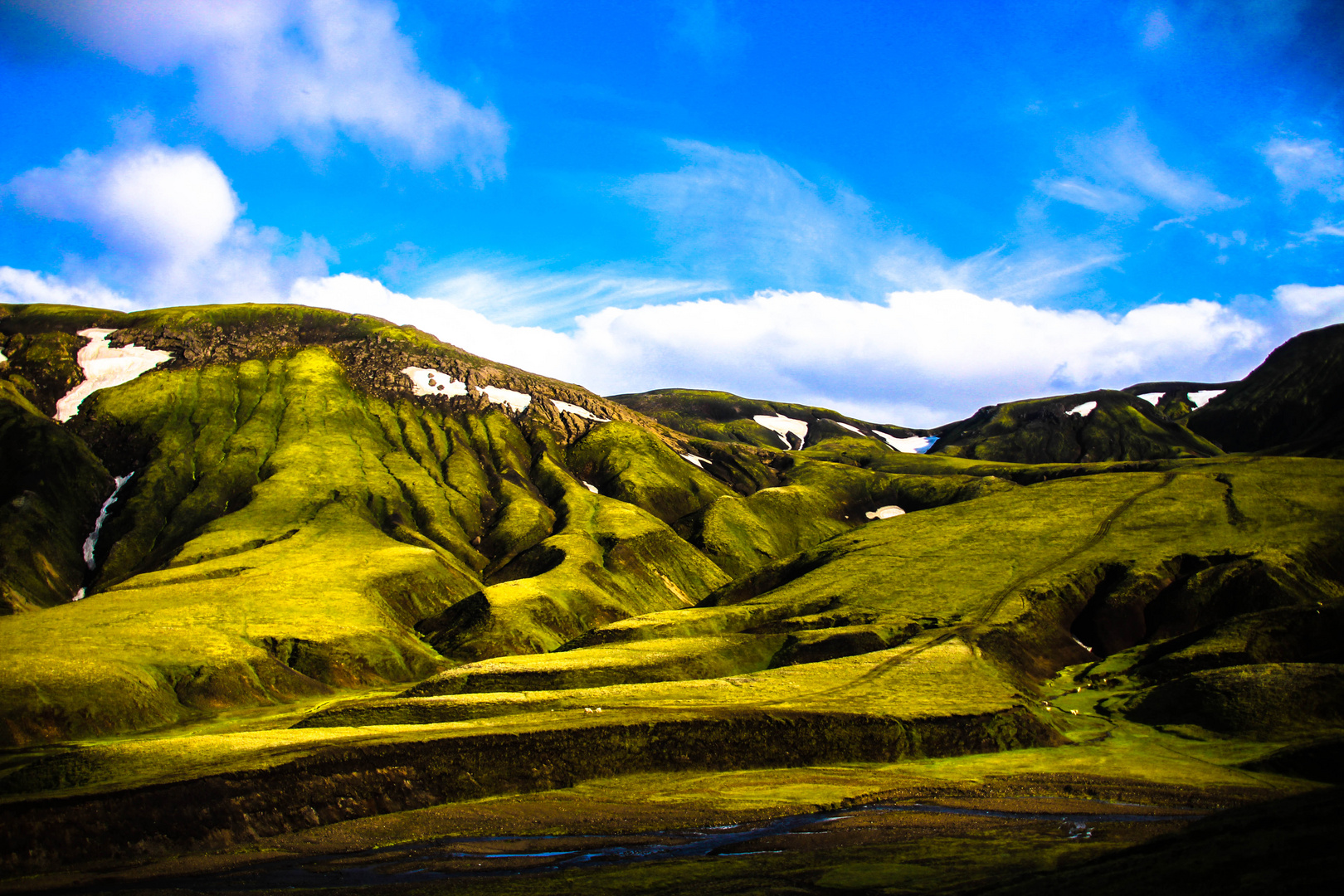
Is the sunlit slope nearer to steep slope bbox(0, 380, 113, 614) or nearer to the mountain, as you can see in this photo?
the mountain

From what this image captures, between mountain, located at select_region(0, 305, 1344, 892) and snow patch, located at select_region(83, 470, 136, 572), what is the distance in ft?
2.10

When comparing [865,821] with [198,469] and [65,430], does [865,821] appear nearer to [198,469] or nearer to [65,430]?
[198,469]

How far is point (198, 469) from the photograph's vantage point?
172m

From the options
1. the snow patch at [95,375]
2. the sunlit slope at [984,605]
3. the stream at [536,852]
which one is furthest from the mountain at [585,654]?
the snow patch at [95,375]

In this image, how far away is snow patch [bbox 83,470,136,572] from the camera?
145250mm

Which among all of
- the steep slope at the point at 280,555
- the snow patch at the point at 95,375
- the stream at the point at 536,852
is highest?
the snow patch at the point at 95,375

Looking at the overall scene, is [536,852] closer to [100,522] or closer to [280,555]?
[280,555]

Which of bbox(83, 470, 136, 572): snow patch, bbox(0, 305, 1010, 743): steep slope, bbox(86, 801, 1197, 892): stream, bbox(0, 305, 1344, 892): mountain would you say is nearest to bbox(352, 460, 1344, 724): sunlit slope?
bbox(0, 305, 1344, 892): mountain

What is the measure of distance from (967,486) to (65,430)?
7649 inches

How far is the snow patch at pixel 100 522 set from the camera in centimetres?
14525

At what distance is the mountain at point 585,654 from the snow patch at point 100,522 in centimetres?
64

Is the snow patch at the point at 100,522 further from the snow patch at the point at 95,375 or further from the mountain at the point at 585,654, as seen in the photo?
the snow patch at the point at 95,375

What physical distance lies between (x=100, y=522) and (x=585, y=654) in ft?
376

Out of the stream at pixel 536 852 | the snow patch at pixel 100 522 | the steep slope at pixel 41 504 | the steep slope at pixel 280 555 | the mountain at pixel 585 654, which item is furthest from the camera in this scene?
the snow patch at pixel 100 522
